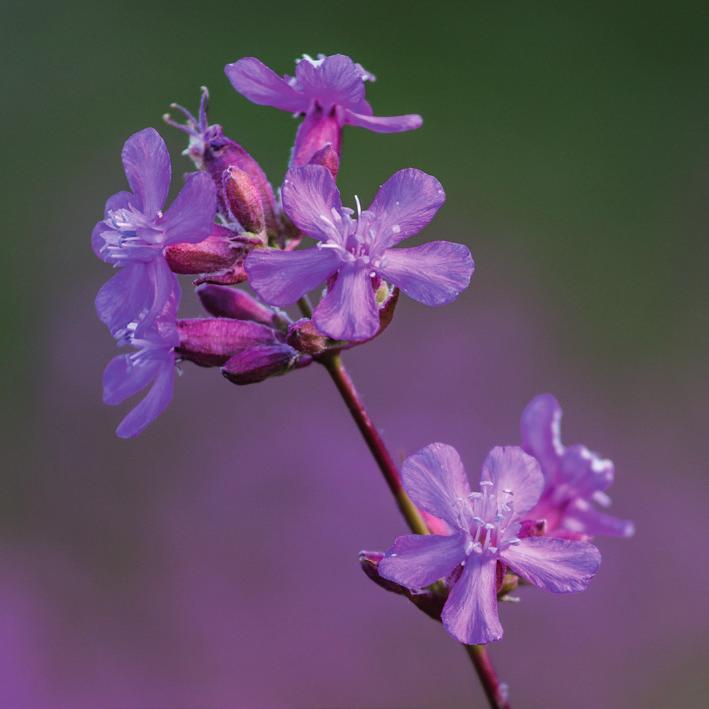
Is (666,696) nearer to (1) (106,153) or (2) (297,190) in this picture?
(2) (297,190)

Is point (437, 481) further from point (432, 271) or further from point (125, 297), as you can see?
point (125, 297)

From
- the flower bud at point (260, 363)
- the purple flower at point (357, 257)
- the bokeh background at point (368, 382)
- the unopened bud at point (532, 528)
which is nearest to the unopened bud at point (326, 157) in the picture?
the purple flower at point (357, 257)

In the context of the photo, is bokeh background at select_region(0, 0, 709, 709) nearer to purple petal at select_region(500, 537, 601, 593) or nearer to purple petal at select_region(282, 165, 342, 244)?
purple petal at select_region(500, 537, 601, 593)

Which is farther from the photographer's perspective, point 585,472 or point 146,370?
point 585,472

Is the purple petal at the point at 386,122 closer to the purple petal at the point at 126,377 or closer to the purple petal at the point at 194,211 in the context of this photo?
the purple petal at the point at 194,211

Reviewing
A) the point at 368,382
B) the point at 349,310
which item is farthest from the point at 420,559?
the point at 368,382

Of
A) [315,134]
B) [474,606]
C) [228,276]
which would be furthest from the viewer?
[315,134]

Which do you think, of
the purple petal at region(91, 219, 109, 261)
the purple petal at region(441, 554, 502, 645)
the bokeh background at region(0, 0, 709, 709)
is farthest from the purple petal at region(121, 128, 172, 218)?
the bokeh background at region(0, 0, 709, 709)
